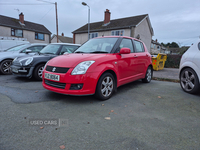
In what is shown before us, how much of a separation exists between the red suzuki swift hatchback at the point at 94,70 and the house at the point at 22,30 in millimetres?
26649

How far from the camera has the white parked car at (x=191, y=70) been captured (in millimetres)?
4164

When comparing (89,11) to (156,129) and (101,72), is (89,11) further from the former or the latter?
(156,129)

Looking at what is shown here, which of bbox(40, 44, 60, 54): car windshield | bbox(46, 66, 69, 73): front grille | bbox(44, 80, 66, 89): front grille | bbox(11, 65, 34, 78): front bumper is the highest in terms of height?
bbox(40, 44, 60, 54): car windshield

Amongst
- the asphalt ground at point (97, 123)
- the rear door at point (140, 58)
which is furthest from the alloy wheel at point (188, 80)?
the rear door at point (140, 58)

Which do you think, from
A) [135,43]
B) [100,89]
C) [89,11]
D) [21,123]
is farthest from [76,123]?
[89,11]

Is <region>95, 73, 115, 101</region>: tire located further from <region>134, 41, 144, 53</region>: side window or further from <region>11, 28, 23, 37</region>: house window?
<region>11, 28, 23, 37</region>: house window

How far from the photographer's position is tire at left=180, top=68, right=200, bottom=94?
4191 millimetres

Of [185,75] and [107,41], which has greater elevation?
[107,41]

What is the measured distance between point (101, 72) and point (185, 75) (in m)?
2.97

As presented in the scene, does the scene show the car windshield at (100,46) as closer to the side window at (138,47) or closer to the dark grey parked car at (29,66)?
the side window at (138,47)

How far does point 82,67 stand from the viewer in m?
3.30

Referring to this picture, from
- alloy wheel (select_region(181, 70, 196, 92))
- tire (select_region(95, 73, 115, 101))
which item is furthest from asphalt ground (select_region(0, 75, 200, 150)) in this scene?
alloy wheel (select_region(181, 70, 196, 92))

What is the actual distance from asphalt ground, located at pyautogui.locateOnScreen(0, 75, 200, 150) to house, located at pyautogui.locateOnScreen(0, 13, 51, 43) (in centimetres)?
2642

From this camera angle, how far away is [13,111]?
2.82 meters
